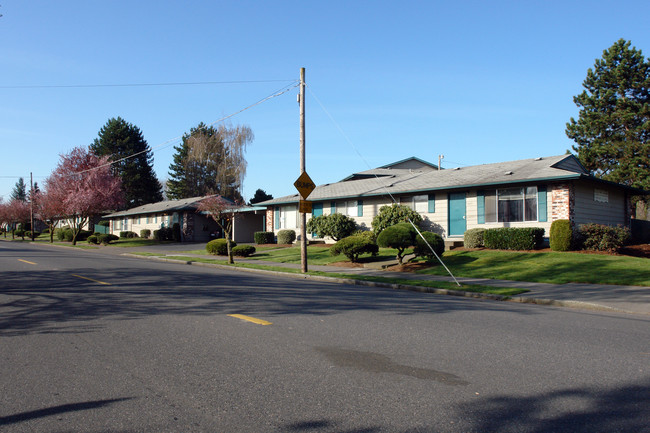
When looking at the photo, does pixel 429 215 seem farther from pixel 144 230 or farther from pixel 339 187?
pixel 144 230

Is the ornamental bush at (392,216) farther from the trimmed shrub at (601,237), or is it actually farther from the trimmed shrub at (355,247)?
the trimmed shrub at (601,237)

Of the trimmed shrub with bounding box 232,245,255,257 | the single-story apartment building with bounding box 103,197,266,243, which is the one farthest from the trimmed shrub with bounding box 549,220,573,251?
the single-story apartment building with bounding box 103,197,266,243

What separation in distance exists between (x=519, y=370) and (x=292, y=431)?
2.86 m

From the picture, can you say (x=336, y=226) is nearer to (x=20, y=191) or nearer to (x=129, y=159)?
(x=129, y=159)

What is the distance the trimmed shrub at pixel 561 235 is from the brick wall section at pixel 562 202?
1055mm

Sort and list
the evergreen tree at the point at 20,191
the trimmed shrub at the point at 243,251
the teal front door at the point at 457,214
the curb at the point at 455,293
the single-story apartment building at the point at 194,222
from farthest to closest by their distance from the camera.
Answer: the evergreen tree at the point at 20,191 < the single-story apartment building at the point at 194,222 < the trimmed shrub at the point at 243,251 < the teal front door at the point at 457,214 < the curb at the point at 455,293

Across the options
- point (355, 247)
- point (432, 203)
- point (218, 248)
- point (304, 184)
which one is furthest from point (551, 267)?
point (218, 248)

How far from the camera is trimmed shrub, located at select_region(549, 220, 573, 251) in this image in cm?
2066

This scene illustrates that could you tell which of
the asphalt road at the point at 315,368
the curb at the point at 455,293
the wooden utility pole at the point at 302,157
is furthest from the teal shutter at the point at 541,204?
the asphalt road at the point at 315,368

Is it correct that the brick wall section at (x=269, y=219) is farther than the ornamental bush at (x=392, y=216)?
Yes

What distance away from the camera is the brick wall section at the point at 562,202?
861 inches

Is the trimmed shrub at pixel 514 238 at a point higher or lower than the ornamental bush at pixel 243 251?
higher

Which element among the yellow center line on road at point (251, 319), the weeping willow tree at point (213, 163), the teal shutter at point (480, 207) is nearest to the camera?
the yellow center line on road at point (251, 319)

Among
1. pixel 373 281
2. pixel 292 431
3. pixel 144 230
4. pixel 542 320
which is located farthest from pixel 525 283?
pixel 144 230
